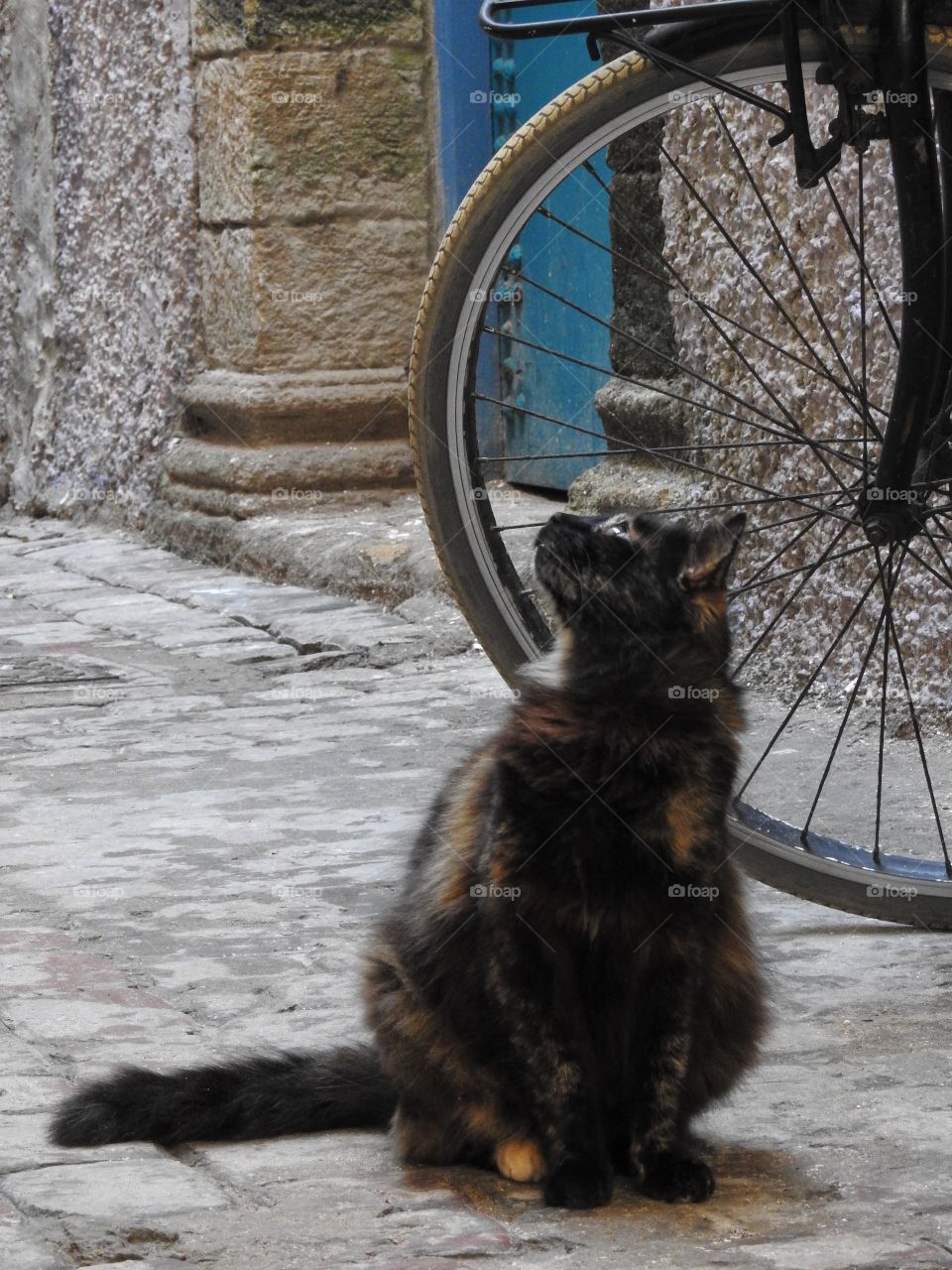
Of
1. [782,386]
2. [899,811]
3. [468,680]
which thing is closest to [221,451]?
[468,680]

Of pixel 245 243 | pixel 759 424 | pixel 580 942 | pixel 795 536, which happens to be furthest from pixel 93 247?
pixel 580 942

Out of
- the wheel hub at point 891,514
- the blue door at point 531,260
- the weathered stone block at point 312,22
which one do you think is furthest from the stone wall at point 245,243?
the wheel hub at point 891,514

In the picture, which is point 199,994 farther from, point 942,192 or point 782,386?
point 782,386

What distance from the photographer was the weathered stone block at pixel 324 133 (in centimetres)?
701

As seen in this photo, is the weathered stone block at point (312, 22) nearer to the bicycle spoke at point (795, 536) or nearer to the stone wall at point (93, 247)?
the stone wall at point (93, 247)

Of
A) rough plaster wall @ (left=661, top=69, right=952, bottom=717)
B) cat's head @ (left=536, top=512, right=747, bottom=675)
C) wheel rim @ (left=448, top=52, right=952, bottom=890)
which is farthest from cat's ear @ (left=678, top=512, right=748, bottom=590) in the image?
rough plaster wall @ (left=661, top=69, right=952, bottom=717)

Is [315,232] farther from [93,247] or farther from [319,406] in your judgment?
[93,247]

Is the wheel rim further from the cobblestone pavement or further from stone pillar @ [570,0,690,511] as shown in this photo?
the cobblestone pavement

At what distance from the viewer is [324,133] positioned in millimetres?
7062

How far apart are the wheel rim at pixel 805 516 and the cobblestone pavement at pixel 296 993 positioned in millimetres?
283

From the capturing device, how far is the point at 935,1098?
241 centimetres

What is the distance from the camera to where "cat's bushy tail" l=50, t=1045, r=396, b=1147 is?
90.2 inches

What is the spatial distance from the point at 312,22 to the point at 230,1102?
5354 millimetres

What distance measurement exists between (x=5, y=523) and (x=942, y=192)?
6.81 m
